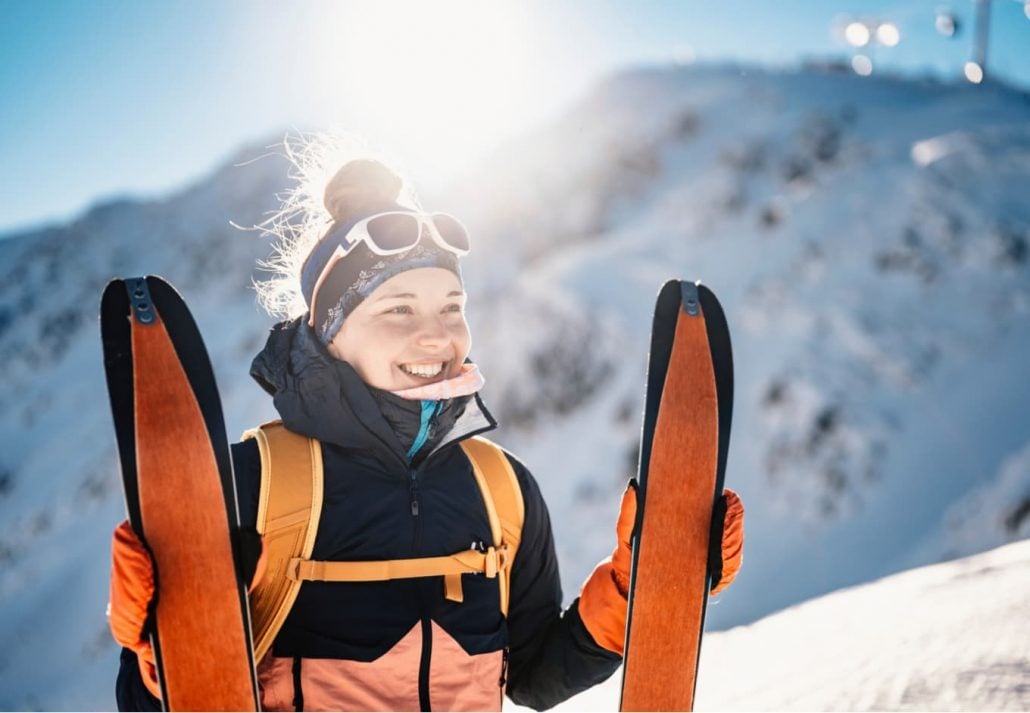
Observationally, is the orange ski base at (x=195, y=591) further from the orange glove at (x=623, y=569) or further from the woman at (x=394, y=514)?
the orange glove at (x=623, y=569)

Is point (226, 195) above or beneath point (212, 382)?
above

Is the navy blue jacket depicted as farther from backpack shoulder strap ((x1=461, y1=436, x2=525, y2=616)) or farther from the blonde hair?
the blonde hair

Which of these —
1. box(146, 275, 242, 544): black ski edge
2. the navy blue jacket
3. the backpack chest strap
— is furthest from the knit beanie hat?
the backpack chest strap

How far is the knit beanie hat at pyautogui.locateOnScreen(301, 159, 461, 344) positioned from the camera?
2.18 m

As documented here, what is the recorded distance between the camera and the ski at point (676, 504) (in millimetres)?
2197

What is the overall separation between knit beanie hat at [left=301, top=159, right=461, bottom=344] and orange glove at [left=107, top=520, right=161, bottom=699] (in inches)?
33.2

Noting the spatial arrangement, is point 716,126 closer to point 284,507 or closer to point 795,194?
point 795,194

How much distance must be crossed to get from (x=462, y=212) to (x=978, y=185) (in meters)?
17.4

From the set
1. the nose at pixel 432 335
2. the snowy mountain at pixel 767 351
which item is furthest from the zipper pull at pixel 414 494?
the snowy mountain at pixel 767 351

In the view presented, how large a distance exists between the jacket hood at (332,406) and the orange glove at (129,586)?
508 mm

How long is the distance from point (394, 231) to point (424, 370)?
19.0 inches

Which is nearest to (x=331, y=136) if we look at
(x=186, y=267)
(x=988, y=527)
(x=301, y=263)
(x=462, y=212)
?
(x=301, y=263)

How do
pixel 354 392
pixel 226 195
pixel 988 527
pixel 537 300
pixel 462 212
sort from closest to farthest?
pixel 354 392 → pixel 988 527 → pixel 537 300 → pixel 462 212 → pixel 226 195

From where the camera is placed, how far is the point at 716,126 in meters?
24.6
